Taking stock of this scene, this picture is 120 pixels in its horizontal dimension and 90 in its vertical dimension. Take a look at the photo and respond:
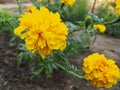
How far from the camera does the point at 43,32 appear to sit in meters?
1.93

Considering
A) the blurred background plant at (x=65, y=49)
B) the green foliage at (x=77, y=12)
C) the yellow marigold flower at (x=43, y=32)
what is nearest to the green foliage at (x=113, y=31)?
the green foliage at (x=77, y=12)

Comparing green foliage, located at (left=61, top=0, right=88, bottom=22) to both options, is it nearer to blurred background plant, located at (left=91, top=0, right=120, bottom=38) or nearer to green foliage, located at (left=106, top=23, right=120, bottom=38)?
blurred background plant, located at (left=91, top=0, right=120, bottom=38)

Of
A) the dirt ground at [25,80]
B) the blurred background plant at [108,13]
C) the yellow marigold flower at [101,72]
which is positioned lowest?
the dirt ground at [25,80]

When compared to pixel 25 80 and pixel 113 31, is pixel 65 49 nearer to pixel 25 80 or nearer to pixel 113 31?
pixel 25 80

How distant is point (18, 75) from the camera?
2.85m

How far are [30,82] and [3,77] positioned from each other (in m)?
0.23

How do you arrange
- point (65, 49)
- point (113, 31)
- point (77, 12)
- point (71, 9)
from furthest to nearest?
point (71, 9) → point (77, 12) → point (113, 31) → point (65, 49)

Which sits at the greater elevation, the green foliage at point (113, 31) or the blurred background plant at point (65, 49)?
the blurred background plant at point (65, 49)

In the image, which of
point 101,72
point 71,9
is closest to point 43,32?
point 101,72

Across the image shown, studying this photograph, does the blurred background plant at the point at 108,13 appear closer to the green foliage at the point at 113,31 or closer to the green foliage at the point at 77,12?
the green foliage at the point at 113,31

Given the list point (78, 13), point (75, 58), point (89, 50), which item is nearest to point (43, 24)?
point (75, 58)

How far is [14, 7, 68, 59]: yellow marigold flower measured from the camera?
1935 millimetres

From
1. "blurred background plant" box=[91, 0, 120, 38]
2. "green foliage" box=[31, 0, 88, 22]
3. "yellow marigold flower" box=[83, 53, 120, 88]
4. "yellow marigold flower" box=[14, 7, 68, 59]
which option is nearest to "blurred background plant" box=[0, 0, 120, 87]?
"green foliage" box=[31, 0, 88, 22]

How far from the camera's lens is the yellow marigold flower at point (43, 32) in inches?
76.2
